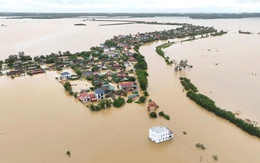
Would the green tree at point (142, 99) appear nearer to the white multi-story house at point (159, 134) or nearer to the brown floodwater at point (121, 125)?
the brown floodwater at point (121, 125)

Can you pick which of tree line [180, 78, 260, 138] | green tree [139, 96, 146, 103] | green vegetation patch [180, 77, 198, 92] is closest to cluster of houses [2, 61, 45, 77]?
green tree [139, 96, 146, 103]

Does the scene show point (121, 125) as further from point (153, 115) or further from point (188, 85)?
point (188, 85)

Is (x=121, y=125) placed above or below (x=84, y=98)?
below

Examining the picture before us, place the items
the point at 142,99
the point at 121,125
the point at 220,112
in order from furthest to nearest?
the point at 142,99 < the point at 220,112 < the point at 121,125

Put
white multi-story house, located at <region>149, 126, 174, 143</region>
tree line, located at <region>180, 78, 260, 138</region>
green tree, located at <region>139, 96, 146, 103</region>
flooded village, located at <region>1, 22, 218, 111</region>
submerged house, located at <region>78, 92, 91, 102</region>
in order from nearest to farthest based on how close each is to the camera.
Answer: white multi-story house, located at <region>149, 126, 174, 143</region> → tree line, located at <region>180, 78, 260, 138</region> → green tree, located at <region>139, 96, 146, 103</region> → submerged house, located at <region>78, 92, 91, 102</region> → flooded village, located at <region>1, 22, 218, 111</region>

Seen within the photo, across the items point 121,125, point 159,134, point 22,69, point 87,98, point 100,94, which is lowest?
point 121,125

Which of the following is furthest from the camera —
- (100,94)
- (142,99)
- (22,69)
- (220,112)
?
(22,69)

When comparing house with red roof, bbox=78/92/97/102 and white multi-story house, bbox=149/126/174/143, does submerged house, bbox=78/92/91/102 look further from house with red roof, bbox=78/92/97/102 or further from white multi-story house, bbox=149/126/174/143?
white multi-story house, bbox=149/126/174/143

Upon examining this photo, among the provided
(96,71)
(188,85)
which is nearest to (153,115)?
(188,85)

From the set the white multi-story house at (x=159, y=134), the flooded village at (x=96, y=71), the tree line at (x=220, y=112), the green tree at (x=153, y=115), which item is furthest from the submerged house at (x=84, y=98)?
the tree line at (x=220, y=112)
